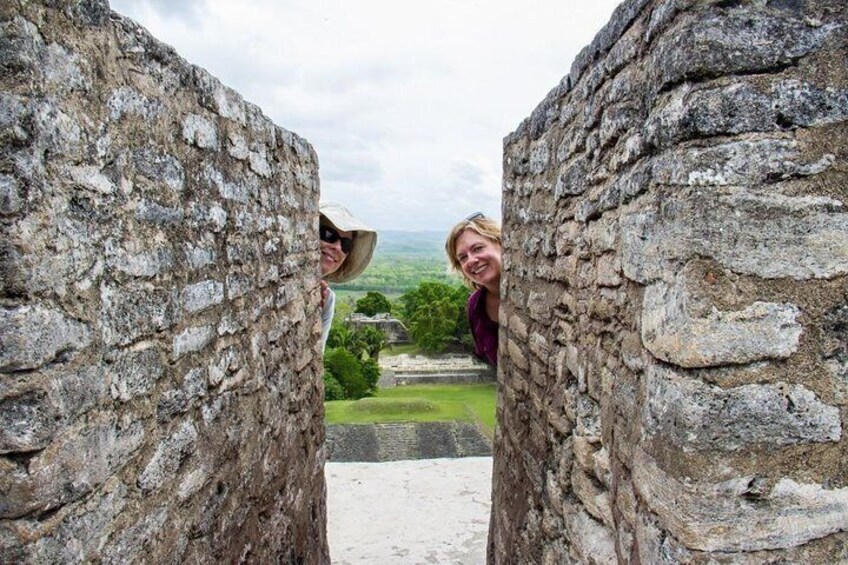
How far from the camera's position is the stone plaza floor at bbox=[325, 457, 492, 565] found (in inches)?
221

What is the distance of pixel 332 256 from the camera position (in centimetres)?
548

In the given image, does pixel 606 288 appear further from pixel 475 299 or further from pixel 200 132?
pixel 475 299

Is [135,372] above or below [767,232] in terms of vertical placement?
below

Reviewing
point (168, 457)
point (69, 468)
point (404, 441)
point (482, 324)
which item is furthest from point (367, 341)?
point (69, 468)

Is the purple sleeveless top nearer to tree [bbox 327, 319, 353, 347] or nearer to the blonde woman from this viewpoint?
the blonde woman

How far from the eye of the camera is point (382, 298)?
53875 millimetres

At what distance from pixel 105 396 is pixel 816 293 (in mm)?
1772

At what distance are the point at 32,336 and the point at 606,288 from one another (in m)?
1.65

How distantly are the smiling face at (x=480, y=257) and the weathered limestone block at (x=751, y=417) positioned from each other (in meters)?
3.02

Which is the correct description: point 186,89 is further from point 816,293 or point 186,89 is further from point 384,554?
point 384,554

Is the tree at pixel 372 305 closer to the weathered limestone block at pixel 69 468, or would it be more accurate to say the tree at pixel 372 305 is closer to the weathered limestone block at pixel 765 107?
the weathered limestone block at pixel 69 468

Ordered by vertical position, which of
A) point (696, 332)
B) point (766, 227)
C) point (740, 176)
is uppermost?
point (740, 176)

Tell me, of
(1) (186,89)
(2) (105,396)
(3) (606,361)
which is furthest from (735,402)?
(1) (186,89)

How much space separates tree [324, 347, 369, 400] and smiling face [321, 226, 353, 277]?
2646cm
